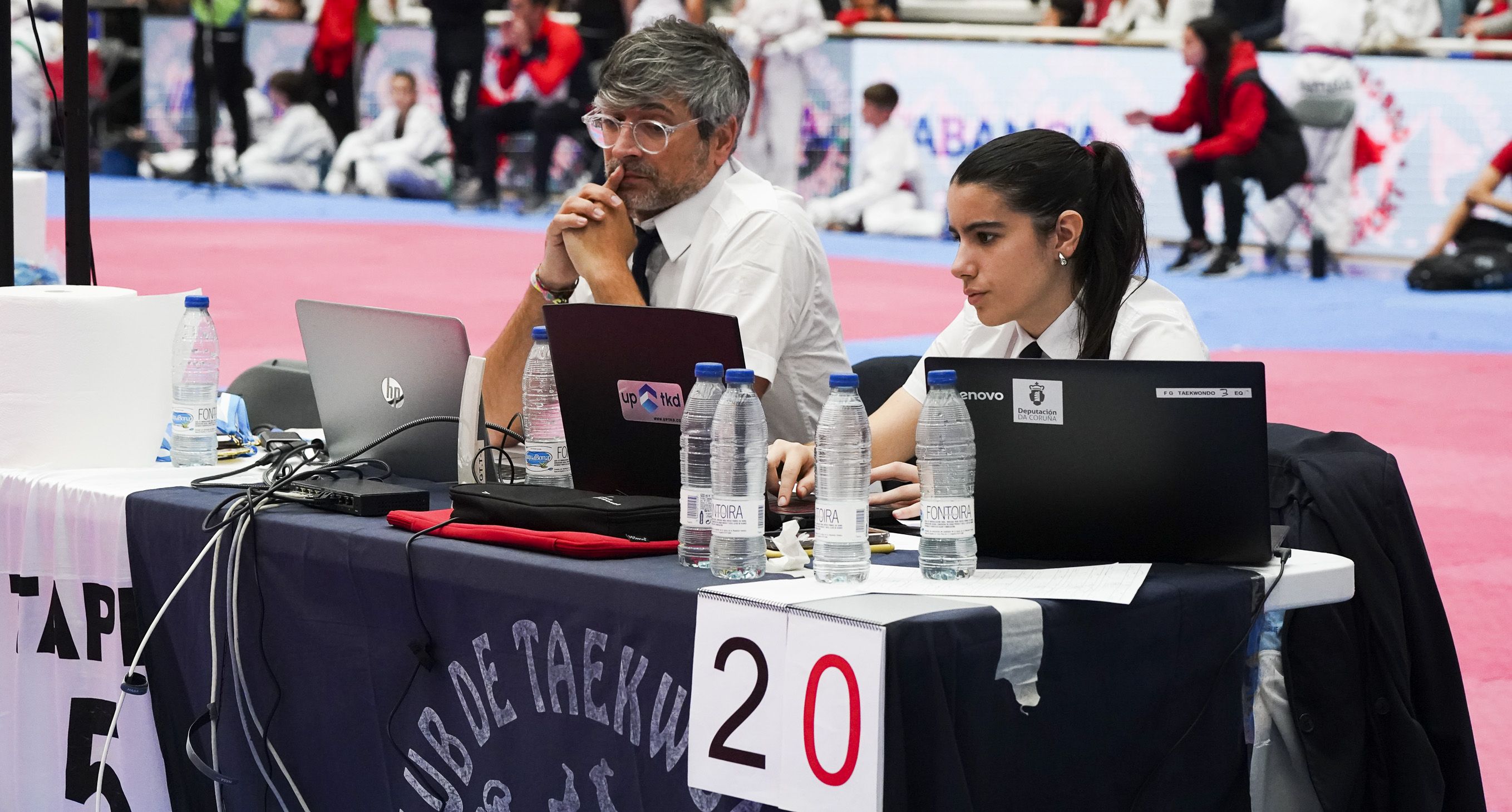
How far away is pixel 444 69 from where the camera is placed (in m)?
14.1

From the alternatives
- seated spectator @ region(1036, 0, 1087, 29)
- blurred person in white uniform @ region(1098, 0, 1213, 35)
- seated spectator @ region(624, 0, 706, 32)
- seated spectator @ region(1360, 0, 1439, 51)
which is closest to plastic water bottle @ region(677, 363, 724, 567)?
seated spectator @ region(1360, 0, 1439, 51)

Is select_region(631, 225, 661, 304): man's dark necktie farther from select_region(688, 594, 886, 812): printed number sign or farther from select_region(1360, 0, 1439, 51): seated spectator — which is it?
select_region(1360, 0, 1439, 51): seated spectator

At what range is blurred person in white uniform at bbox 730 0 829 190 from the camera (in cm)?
1220

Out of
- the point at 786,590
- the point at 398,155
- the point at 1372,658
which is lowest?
the point at 1372,658

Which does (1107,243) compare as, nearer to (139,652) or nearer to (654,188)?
(654,188)

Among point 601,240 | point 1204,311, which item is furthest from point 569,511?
point 1204,311

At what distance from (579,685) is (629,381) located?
1.42 ft

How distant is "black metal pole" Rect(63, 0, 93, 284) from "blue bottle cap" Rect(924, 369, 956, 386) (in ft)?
6.99

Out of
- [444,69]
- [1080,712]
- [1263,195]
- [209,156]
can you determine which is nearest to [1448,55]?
[1263,195]

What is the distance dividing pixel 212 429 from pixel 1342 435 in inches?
71.8

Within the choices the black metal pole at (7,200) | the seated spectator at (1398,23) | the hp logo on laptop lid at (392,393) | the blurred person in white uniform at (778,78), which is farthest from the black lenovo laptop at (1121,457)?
the blurred person in white uniform at (778,78)

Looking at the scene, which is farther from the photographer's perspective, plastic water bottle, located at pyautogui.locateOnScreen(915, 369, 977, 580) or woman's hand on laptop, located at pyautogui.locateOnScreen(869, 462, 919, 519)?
woman's hand on laptop, located at pyautogui.locateOnScreen(869, 462, 919, 519)

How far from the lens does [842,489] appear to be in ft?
6.62

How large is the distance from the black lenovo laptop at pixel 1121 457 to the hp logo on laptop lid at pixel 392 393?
981 mm
